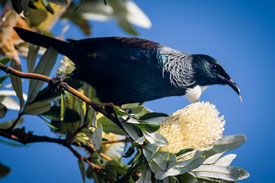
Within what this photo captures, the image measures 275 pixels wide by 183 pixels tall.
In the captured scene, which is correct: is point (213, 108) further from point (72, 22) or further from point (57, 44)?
point (72, 22)

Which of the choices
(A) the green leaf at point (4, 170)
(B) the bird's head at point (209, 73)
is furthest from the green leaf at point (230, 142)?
(A) the green leaf at point (4, 170)

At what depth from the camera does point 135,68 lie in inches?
29.6

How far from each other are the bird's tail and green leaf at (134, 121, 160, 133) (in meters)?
0.29

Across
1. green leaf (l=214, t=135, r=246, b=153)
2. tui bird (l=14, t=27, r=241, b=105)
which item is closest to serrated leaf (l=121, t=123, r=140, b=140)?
tui bird (l=14, t=27, r=241, b=105)

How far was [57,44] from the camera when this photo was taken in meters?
0.78

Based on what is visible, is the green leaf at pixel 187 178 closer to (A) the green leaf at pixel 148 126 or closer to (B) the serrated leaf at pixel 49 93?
(A) the green leaf at pixel 148 126

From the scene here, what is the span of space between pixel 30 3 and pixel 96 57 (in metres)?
0.20

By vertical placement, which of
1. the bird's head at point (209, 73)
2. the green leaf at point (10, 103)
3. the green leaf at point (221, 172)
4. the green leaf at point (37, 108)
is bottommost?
the green leaf at point (221, 172)

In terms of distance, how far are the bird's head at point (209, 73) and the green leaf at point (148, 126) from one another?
0.23 m

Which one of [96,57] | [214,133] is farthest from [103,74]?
[214,133]

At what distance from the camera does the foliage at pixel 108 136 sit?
611mm

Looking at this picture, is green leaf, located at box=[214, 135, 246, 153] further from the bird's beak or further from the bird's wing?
the bird's wing

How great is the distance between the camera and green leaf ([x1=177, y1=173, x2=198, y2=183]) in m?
0.62

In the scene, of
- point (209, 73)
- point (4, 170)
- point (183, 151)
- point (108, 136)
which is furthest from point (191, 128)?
point (4, 170)
